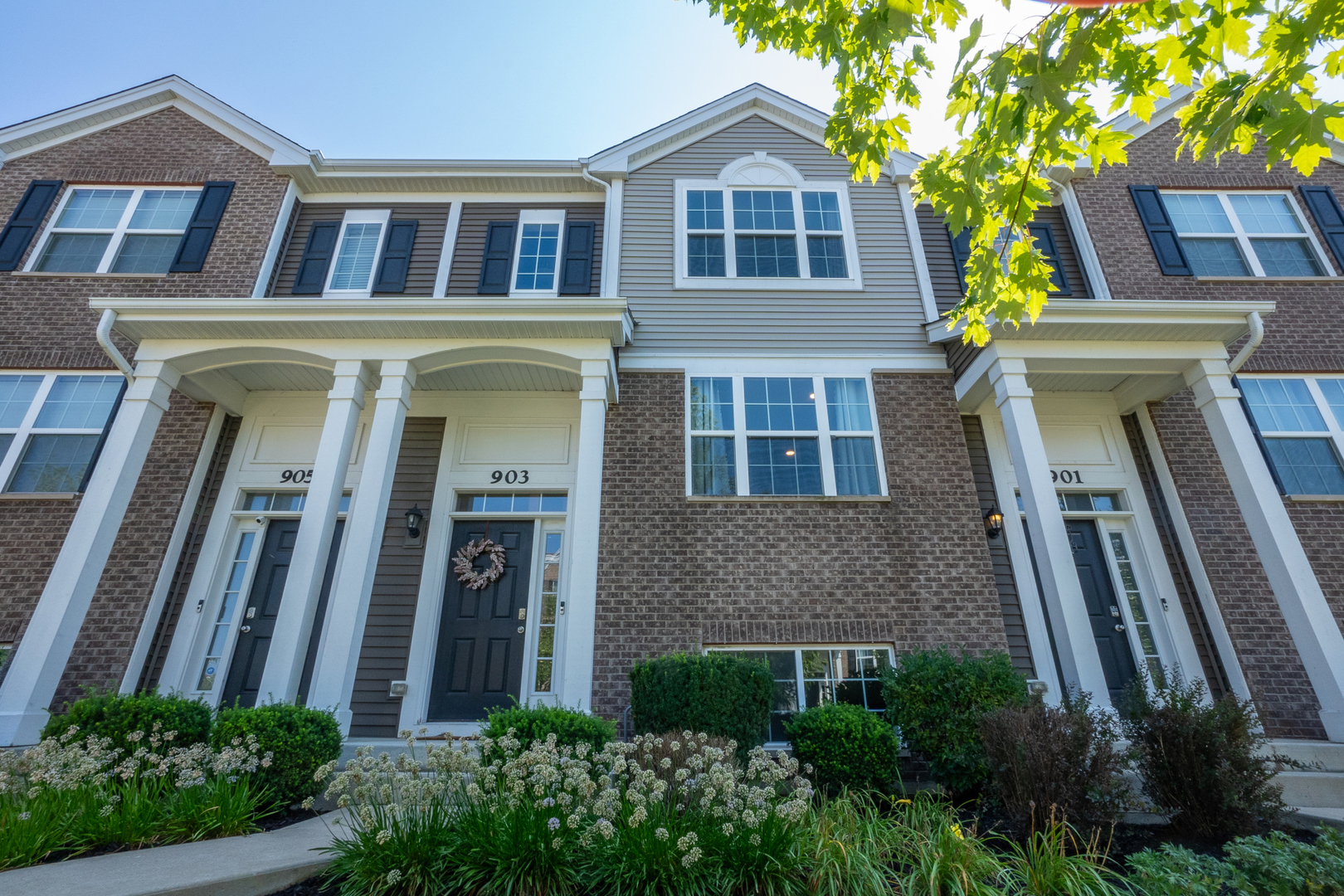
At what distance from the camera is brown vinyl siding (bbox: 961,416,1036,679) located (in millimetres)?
6949

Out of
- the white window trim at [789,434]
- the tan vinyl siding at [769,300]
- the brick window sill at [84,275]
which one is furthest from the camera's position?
the brick window sill at [84,275]

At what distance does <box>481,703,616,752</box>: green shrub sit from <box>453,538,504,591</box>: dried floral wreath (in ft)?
8.92

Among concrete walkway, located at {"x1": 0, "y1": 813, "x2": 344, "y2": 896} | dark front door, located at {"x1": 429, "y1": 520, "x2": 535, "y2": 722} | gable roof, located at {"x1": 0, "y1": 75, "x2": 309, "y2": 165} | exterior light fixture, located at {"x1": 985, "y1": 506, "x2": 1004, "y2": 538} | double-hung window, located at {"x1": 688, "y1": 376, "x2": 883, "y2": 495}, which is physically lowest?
concrete walkway, located at {"x1": 0, "y1": 813, "x2": 344, "y2": 896}

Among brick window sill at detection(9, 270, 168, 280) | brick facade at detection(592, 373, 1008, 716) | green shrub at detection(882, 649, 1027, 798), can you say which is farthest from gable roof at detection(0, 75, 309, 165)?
green shrub at detection(882, 649, 1027, 798)

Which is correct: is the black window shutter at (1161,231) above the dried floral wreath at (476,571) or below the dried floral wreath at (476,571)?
above

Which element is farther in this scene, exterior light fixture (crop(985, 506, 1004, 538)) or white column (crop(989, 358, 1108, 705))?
exterior light fixture (crop(985, 506, 1004, 538))

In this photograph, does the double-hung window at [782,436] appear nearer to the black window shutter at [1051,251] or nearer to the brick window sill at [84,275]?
the black window shutter at [1051,251]

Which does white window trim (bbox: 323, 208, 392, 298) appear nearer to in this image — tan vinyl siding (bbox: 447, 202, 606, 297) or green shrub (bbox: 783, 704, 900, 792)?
tan vinyl siding (bbox: 447, 202, 606, 297)

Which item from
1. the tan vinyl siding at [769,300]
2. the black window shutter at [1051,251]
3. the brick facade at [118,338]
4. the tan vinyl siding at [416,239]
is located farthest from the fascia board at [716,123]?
the brick facade at [118,338]

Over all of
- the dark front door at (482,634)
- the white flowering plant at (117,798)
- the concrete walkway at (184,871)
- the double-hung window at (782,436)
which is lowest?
the concrete walkway at (184,871)

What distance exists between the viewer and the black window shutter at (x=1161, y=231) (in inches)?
341

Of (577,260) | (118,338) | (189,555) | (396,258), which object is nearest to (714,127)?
(577,260)

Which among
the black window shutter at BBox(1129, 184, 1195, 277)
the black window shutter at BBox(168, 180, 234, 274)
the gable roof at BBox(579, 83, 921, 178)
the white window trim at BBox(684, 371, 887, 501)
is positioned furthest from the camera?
the gable roof at BBox(579, 83, 921, 178)

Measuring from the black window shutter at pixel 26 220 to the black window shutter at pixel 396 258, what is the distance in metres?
4.60
